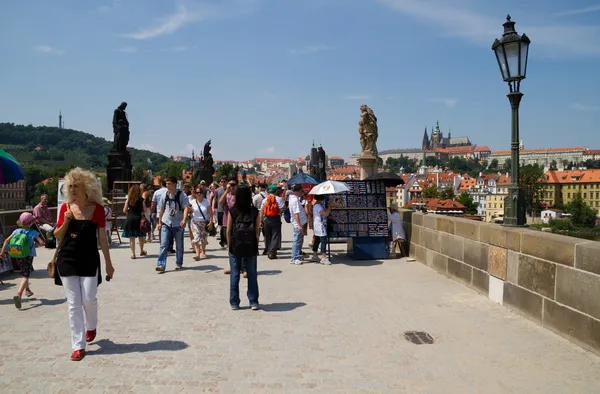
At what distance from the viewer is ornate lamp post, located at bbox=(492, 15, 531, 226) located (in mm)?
6438

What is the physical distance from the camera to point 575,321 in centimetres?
473

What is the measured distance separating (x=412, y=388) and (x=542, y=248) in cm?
260

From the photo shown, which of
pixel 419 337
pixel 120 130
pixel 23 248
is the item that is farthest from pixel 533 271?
pixel 120 130

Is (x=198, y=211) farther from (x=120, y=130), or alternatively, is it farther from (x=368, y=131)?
(x=120, y=130)

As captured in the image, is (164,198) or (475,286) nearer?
(475,286)

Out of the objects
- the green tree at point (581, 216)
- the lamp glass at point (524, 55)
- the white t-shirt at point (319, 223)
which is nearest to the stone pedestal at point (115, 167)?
the white t-shirt at point (319, 223)

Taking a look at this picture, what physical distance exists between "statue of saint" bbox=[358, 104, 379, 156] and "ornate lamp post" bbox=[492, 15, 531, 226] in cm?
1037

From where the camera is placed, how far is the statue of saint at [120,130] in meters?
19.0

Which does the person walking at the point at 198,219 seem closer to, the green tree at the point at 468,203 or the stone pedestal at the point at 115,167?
the stone pedestal at the point at 115,167

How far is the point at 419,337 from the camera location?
16.5ft

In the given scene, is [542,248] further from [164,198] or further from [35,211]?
[35,211]

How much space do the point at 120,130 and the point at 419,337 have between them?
54.9ft

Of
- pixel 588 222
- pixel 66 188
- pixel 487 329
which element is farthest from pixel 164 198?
pixel 588 222

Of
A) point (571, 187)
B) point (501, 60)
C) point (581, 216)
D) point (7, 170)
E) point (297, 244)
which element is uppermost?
point (501, 60)
